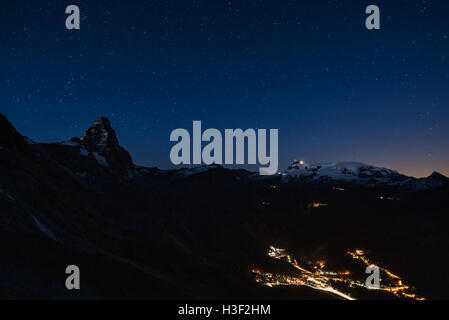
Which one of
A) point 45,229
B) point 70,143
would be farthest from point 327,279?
point 70,143

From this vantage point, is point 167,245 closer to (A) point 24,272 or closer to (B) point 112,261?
(B) point 112,261

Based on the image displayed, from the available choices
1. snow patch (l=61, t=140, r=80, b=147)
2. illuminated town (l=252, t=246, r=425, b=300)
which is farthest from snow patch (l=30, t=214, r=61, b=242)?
snow patch (l=61, t=140, r=80, b=147)

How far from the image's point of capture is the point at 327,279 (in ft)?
410

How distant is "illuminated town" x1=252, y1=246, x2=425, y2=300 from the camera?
322 ft

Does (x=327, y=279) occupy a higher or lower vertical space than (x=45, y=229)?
lower

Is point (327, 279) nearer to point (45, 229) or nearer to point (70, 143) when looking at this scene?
point (45, 229)

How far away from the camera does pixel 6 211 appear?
35.0 meters

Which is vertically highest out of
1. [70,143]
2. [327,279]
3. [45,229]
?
[70,143]

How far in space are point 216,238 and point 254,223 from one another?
6215 cm

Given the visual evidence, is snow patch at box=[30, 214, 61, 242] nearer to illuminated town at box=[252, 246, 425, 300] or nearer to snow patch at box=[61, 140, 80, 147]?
illuminated town at box=[252, 246, 425, 300]

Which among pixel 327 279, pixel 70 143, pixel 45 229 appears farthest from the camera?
pixel 70 143

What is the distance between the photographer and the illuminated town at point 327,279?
98.3 m

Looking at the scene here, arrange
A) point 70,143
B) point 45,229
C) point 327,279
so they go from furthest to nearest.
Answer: point 70,143 < point 327,279 < point 45,229
